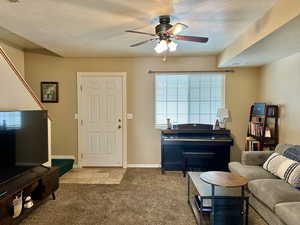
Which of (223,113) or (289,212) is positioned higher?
(223,113)

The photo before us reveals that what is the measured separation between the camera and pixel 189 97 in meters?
4.69

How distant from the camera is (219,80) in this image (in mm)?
4656

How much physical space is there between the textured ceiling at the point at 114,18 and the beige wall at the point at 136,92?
3.36 ft

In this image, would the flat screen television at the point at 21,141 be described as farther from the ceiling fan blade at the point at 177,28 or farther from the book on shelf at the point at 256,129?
the book on shelf at the point at 256,129

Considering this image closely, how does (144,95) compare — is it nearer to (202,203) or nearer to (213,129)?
(213,129)

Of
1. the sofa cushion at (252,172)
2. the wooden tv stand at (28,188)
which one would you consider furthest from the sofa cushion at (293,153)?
the wooden tv stand at (28,188)

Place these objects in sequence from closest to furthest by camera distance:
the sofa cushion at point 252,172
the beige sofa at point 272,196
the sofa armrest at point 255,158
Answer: the beige sofa at point 272,196
the sofa cushion at point 252,172
the sofa armrest at point 255,158

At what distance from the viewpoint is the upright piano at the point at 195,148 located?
4168mm

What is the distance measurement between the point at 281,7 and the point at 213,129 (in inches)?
108

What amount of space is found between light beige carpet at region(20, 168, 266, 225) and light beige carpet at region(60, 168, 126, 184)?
200 millimetres

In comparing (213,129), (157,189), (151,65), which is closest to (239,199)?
(157,189)

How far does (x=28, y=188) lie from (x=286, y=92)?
Result: 156 inches

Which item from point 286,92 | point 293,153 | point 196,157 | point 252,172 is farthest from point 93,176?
point 286,92

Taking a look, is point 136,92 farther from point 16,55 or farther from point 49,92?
point 16,55
